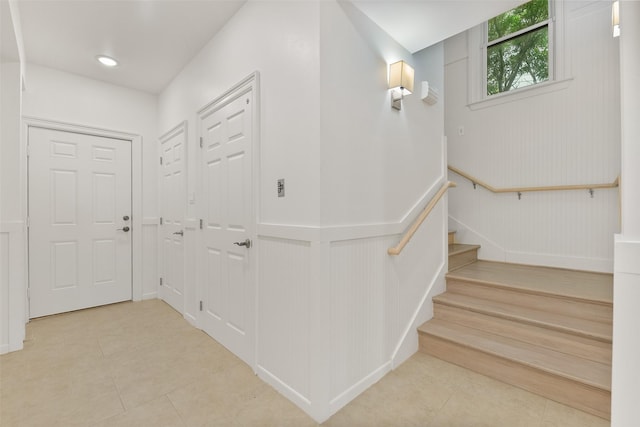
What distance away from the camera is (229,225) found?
2383 millimetres

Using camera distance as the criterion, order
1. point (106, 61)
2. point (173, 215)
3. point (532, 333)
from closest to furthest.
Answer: point (532, 333)
point (106, 61)
point (173, 215)

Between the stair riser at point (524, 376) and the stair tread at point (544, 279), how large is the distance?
671 millimetres

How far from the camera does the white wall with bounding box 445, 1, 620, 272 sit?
2896mm

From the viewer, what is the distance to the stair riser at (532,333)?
182cm

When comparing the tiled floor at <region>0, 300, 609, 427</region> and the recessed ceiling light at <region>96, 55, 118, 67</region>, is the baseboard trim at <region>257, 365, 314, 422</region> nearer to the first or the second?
the tiled floor at <region>0, 300, 609, 427</region>

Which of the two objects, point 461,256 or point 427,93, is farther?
point 461,256

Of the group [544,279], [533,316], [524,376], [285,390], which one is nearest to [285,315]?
[285,390]

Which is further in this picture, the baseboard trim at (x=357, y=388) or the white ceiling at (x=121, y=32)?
the white ceiling at (x=121, y=32)

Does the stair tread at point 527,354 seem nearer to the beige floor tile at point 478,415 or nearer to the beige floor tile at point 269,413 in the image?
the beige floor tile at point 478,415

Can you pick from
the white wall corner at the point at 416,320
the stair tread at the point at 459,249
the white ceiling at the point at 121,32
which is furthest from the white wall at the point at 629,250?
the white ceiling at the point at 121,32

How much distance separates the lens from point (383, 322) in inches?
79.7

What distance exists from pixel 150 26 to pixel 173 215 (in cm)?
189

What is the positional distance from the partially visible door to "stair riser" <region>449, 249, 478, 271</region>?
288 centimetres

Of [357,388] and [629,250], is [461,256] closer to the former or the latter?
[357,388]
